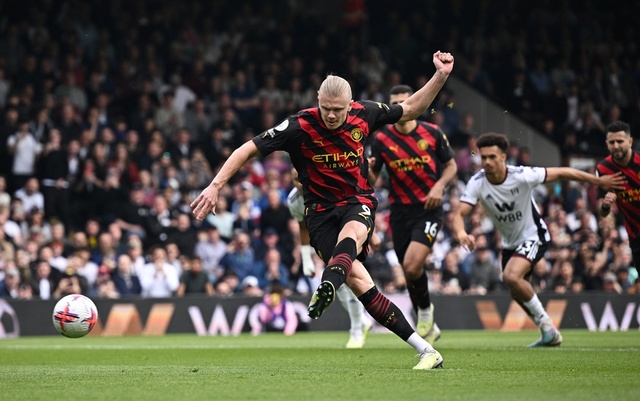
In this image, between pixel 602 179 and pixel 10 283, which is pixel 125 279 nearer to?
pixel 10 283

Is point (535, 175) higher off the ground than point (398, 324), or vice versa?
point (535, 175)

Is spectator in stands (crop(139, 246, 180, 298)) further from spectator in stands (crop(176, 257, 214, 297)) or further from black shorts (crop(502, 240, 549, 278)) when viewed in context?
black shorts (crop(502, 240, 549, 278))

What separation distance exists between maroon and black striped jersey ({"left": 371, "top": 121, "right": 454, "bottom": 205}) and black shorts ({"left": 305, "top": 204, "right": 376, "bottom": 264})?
368 cm

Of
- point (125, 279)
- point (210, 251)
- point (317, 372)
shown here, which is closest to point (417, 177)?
point (317, 372)

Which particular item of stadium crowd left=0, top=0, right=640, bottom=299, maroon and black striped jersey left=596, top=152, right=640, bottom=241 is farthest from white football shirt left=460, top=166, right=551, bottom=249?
stadium crowd left=0, top=0, right=640, bottom=299

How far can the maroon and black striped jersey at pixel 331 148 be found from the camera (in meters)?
9.27

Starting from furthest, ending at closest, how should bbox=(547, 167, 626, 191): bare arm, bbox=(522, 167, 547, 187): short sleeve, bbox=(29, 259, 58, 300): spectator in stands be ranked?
bbox=(29, 259, 58, 300): spectator in stands, bbox=(522, 167, 547, 187): short sleeve, bbox=(547, 167, 626, 191): bare arm

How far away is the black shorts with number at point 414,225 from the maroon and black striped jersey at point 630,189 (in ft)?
6.61

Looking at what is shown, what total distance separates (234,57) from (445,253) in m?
7.18

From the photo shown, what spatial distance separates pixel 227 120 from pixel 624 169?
12.2 metres

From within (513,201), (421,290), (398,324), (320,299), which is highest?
(513,201)

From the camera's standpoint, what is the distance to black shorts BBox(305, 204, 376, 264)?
30.5 feet

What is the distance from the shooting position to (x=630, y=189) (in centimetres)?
1230

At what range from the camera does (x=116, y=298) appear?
18.5 m
